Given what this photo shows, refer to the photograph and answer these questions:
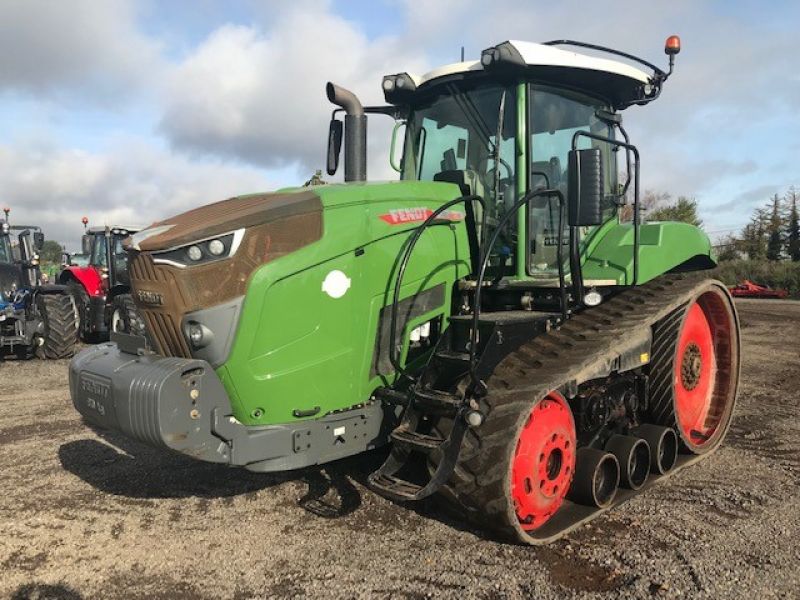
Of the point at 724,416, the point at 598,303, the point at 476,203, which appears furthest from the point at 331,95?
the point at 724,416

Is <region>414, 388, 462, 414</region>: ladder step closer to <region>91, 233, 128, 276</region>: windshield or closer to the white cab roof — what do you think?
the white cab roof

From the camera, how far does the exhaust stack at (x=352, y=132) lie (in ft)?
16.1

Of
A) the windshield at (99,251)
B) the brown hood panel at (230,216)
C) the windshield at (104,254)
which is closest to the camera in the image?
the brown hood panel at (230,216)

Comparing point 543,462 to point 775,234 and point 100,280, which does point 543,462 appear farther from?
point 775,234

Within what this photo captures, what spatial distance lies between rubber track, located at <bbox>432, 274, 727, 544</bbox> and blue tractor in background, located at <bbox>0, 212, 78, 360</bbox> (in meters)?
9.69

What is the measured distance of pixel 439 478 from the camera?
358cm

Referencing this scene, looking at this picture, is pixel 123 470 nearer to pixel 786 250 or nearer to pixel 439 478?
pixel 439 478

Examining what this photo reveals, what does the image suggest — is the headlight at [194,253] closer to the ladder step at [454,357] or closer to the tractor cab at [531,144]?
the ladder step at [454,357]

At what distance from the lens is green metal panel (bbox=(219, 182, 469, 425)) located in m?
3.52

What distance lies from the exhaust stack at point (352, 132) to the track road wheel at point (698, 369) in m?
2.55

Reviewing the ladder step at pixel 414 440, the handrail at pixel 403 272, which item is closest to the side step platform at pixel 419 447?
the ladder step at pixel 414 440

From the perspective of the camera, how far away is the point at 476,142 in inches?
185

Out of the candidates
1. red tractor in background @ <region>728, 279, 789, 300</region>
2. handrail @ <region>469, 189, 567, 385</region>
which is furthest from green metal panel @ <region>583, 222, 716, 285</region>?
red tractor in background @ <region>728, 279, 789, 300</region>

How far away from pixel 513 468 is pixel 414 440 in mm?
566
